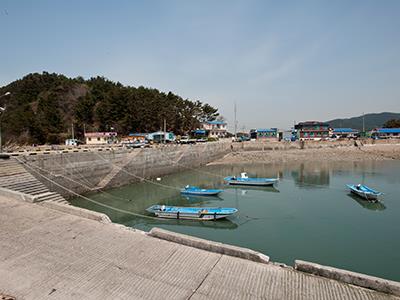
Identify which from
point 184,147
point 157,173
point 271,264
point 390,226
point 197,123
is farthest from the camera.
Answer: point 197,123

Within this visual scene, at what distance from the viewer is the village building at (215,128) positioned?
8475 cm

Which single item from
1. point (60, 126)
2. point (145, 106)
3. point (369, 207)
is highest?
point (145, 106)

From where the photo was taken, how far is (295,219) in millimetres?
17906

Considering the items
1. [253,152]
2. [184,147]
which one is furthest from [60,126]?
[253,152]

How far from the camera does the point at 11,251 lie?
7551 mm

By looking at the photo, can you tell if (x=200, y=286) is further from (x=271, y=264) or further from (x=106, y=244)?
(x=106, y=244)

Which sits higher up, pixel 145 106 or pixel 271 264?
pixel 145 106

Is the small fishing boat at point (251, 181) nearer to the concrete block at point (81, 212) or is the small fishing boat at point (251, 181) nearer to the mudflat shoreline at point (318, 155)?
the mudflat shoreline at point (318, 155)

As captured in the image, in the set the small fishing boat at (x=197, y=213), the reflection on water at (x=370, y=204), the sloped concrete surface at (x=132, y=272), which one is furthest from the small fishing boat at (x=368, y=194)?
the sloped concrete surface at (x=132, y=272)

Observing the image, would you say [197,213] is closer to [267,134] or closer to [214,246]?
[214,246]

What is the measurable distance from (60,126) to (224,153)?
42.3 meters

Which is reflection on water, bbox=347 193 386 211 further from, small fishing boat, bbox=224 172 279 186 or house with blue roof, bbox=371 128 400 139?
house with blue roof, bbox=371 128 400 139

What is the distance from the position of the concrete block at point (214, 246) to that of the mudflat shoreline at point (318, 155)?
42.1 meters

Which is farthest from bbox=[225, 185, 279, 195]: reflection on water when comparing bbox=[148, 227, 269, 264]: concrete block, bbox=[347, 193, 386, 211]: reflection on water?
bbox=[148, 227, 269, 264]: concrete block
